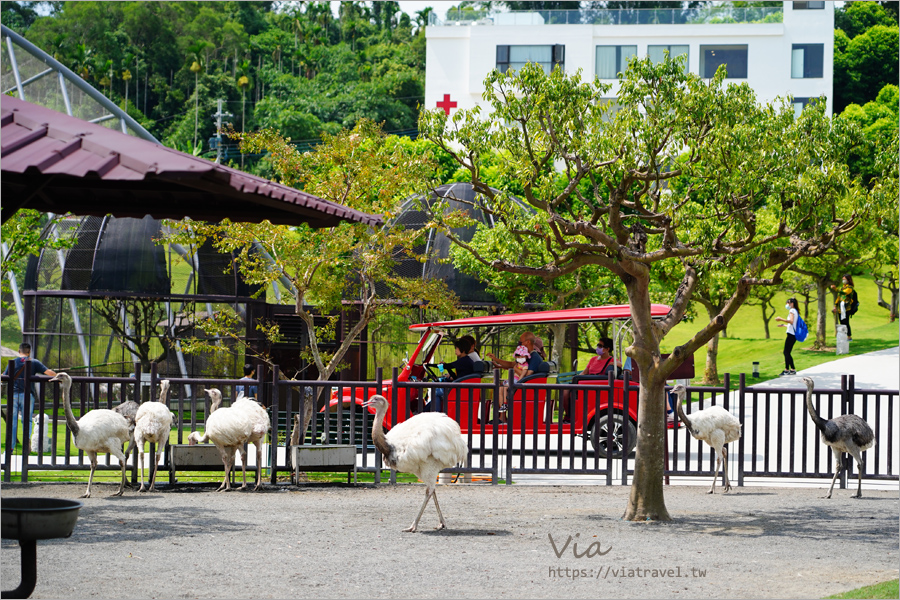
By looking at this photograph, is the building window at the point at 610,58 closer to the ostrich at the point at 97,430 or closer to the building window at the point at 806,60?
the building window at the point at 806,60

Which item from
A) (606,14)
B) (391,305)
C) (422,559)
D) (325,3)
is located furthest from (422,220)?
(325,3)

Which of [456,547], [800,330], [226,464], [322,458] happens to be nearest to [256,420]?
[226,464]

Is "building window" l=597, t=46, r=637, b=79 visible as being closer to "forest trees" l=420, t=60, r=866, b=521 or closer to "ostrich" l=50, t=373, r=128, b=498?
"forest trees" l=420, t=60, r=866, b=521

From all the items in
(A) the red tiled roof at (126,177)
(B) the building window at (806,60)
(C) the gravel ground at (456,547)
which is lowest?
(C) the gravel ground at (456,547)

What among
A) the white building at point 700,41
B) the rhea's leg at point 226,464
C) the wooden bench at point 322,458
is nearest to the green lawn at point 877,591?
the wooden bench at point 322,458

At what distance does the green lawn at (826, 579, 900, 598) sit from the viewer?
6.52 meters

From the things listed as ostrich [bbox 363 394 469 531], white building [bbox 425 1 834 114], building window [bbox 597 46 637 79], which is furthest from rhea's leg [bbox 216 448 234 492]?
building window [bbox 597 46 637 79]

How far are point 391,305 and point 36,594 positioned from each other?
1320cm

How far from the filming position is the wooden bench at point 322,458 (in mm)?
12445

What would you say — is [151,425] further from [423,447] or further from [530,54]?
[530,54]

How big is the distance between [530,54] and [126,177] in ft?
180

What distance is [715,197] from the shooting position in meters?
10.3

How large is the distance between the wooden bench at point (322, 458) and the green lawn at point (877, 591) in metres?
7.24

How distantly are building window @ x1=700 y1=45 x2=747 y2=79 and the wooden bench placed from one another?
48.1 m
